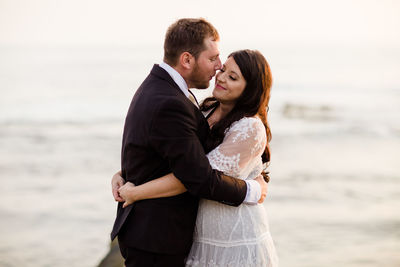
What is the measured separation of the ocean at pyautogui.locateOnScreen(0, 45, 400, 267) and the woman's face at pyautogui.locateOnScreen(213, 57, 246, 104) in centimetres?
355

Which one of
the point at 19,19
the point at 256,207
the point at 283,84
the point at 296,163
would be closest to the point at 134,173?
the point at 256,207

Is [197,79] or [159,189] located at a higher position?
[197,79]

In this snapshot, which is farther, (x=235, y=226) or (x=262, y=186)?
(x=262, y=186)

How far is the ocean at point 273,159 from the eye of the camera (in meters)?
6.58

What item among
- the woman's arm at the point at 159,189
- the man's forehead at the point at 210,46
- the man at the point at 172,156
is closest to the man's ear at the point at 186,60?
the man at the point at 172,156

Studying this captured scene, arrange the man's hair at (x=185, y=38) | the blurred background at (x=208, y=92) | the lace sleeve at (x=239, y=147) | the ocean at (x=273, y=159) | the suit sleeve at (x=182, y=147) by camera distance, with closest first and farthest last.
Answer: the suit sleeve at (x=182, y=147) < the lace sleeve at (x=239, y=147) < the man's hair at (x=185, y=38) < the ocean at (x=273, y=159) < the blurred background at (x=208, y=92)

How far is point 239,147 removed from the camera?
8.46ft

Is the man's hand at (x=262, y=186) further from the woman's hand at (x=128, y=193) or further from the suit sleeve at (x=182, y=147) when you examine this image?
the woman's hand at (x=128, y=193)

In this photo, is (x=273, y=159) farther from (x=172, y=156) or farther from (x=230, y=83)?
(x=172, y=156)

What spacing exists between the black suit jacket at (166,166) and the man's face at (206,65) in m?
0.22

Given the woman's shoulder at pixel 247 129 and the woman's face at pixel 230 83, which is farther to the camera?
the woman's face at pixel 230 83

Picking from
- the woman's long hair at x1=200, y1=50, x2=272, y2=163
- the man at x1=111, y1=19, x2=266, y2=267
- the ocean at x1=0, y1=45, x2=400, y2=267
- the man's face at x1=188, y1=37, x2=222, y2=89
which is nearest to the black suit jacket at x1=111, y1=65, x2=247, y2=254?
the man at x1=111, y1=19, x2=266, y2=267

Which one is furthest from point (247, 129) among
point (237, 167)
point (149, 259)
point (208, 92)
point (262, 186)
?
point (208, 92)

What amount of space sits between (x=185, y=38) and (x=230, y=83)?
349 mm
